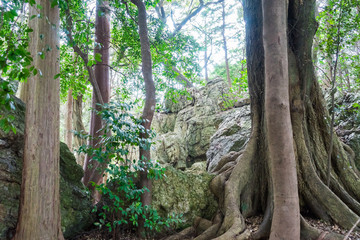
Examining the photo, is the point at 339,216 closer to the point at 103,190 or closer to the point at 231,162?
the point at 231,162

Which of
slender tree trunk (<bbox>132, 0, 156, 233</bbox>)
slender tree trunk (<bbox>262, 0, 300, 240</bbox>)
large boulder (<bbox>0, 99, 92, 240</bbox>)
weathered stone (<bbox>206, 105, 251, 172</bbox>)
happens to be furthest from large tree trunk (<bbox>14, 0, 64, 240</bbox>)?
weathered stone (<bbox>206, 105, 251, 172</bbox>)

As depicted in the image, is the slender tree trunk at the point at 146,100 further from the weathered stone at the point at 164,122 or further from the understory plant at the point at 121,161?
the weathered stone at the point at 164,122

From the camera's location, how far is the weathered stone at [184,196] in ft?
14.1

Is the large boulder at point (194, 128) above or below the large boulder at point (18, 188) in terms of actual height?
above

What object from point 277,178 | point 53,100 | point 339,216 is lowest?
point 339,216

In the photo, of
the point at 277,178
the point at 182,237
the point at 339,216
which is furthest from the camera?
the point at 182,237

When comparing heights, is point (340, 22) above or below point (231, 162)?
above

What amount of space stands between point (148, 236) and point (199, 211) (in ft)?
3.30

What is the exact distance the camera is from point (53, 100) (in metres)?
3.00

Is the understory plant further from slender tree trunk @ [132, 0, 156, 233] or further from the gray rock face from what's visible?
the gray rock face

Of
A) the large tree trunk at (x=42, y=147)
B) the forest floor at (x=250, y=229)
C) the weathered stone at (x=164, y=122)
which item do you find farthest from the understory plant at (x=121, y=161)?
the weathered stone at (x=164, y=122)

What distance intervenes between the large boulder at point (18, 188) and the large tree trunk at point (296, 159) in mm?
1991

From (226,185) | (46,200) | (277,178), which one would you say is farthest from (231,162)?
(46,200)

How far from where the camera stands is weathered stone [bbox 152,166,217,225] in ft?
14.1
